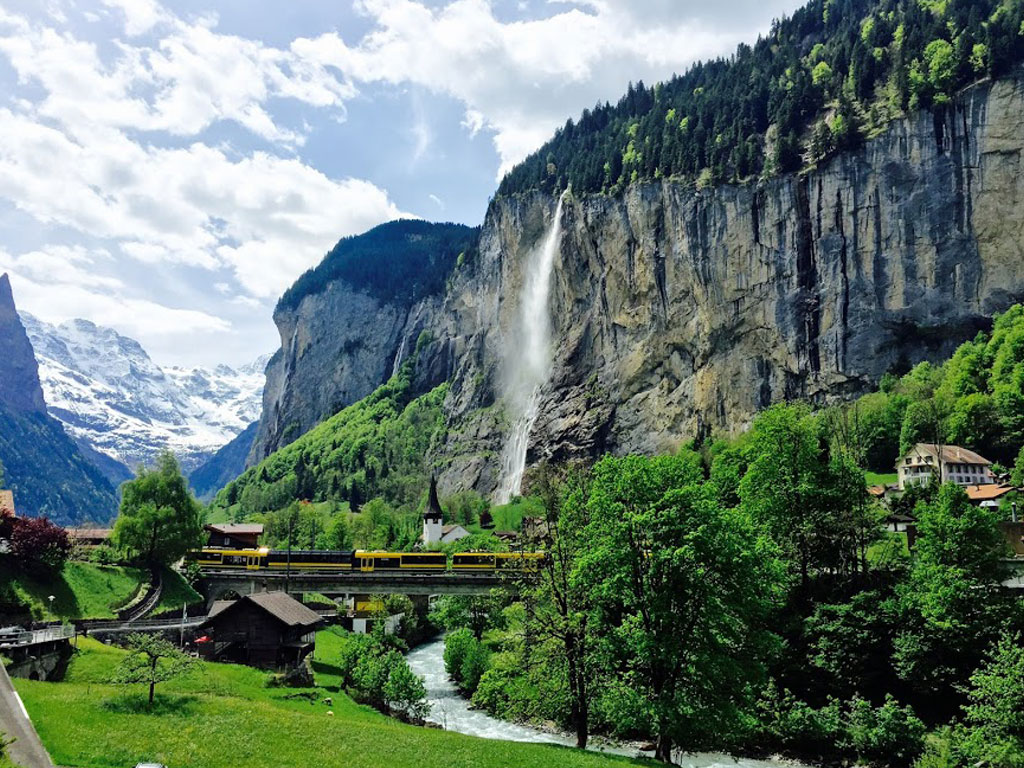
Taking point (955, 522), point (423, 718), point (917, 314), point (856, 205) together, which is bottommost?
point (423, 718)

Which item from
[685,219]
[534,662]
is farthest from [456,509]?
[534,662]

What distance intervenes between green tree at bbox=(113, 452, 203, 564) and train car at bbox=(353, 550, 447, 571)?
1636 centimetres

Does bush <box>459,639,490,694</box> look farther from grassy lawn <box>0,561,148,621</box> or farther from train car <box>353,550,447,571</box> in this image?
grassy lawn <box>0,561,148,621</box>

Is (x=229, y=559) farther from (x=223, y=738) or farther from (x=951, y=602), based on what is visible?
(x=951, y=602)

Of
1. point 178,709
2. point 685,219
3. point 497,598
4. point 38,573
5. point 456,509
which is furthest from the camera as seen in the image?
point 456,509

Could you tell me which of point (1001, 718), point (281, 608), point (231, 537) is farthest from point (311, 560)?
point (1001, 718)

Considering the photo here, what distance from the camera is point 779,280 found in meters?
117

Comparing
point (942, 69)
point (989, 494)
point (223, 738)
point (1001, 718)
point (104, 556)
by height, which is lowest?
point (223, 738)

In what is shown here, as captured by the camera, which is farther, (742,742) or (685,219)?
(685,219)

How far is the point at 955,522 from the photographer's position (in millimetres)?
42750

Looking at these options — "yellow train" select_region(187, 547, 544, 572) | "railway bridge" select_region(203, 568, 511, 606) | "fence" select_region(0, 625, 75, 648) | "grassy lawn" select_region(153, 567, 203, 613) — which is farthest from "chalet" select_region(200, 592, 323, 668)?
"yellow train" select_region(187, 547, 544, 572)

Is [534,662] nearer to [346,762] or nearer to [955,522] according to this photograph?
[346,762]

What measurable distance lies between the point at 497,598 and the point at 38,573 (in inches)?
1369

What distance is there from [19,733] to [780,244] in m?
115
